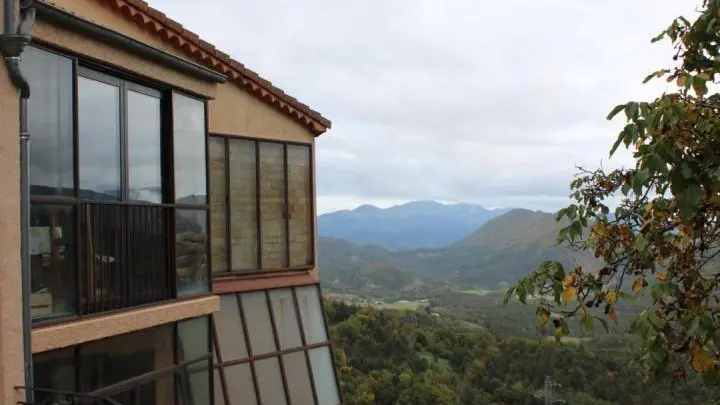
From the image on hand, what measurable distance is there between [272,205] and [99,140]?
622cm

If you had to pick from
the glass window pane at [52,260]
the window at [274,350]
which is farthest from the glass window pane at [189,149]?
the window at [274,350]

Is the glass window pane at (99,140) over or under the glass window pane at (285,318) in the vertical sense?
over

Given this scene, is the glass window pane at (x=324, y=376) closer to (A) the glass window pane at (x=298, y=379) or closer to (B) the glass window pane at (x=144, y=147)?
(A) the glass window pane at (x=298, y=379)

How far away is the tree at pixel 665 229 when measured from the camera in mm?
4055

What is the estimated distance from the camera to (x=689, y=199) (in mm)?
3838

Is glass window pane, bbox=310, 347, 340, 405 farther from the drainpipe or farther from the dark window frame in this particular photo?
the drainpipe

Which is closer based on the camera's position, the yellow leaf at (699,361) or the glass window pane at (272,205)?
the yellow leaf at (699,361)

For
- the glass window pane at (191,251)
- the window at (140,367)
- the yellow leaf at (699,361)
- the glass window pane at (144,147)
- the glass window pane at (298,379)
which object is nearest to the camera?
the yellow leaf at (699,361)

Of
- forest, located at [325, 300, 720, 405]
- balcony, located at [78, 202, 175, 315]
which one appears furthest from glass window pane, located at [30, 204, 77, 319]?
forest, located at [325, 300, 720, 405]

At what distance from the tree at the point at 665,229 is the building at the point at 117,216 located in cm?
416

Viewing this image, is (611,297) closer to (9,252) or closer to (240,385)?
(9,252)

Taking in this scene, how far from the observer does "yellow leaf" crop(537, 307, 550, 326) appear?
203 inches

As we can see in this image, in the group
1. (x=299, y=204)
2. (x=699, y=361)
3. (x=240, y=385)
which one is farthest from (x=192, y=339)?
(x=699, y=361)

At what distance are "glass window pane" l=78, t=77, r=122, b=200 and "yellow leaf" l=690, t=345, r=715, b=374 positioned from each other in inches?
224
